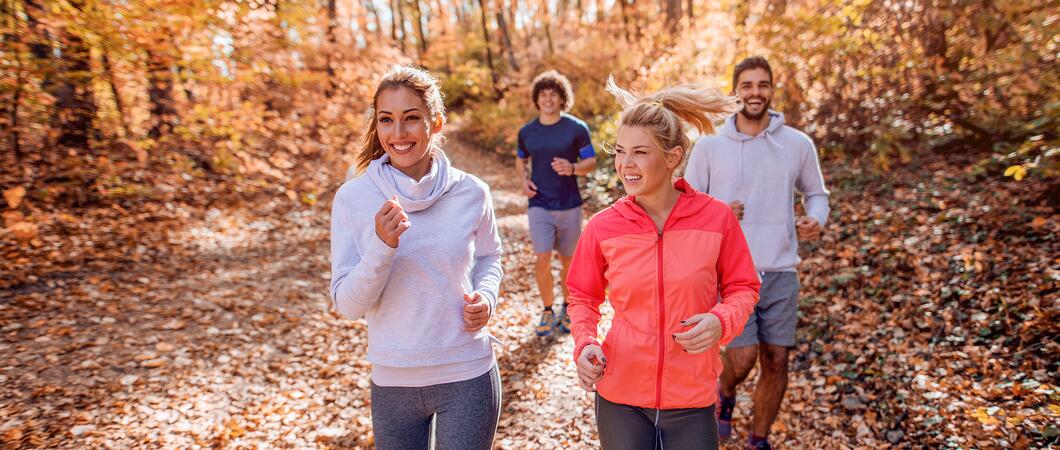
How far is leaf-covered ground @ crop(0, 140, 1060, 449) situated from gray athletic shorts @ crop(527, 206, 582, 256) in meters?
1.08

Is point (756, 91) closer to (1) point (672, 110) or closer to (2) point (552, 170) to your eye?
(1) point (672, 110)

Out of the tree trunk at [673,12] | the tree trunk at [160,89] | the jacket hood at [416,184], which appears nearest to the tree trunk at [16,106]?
the tree trunk at [160,89]

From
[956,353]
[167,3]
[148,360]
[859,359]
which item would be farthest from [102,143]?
[956,353]

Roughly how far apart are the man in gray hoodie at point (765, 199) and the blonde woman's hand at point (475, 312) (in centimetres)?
207

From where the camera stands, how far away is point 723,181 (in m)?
3.94

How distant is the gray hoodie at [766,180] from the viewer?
3834 millimetres

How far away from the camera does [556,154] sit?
6.05 meters

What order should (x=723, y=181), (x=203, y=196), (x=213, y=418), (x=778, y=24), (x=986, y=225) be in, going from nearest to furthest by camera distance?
1. (x=723, y=181)
2. (x=213, y=418)
3. (x=986, y=225)
4. (x=778, y=24)
5. (x=203, y=196)

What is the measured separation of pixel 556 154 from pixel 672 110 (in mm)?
3319

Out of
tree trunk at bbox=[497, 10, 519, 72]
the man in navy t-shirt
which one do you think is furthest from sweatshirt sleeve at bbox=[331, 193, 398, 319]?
tree trunk at bbox=[497, 10, 519, 72]

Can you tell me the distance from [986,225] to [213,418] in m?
7.60

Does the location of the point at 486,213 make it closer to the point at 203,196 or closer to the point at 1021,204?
the point at 1021,204

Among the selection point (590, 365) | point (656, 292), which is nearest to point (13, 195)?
point (590, 365)

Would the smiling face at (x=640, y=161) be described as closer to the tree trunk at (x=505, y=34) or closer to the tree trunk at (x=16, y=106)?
the tree trunk at (x=16, y=106)
